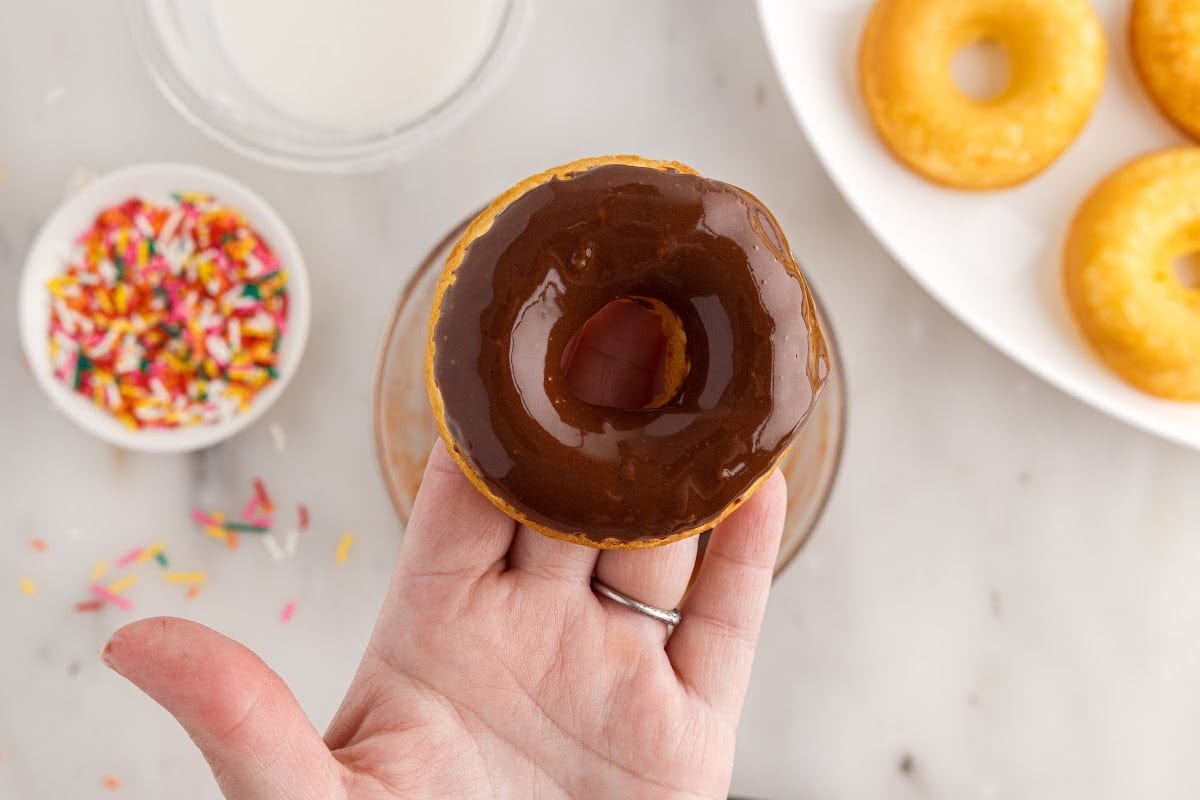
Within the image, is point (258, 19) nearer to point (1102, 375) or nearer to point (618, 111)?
point (618, 111)

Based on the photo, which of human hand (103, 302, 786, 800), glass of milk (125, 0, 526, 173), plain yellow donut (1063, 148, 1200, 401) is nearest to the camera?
human hand (103, 302, 786, 800)

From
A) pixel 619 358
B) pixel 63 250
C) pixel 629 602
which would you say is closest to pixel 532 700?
pixel 629 602

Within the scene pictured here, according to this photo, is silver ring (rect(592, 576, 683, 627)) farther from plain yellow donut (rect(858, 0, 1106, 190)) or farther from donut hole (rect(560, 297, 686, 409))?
plain yellow donut (rect(858, 0, 1106, 190))

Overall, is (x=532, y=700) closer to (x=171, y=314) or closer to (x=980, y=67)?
(x=171, y=314)

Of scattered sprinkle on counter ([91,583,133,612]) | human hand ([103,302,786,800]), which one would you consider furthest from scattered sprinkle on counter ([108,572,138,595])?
human hand ([103,302,786,800])

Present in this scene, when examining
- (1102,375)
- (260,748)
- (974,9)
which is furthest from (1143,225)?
(260,748)

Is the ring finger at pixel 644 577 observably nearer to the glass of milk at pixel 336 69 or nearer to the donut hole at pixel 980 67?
the glass of milk at pixel 336 69

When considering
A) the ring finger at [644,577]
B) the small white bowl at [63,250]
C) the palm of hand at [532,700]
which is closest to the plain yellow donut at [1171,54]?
the ring finger at [644,577]
